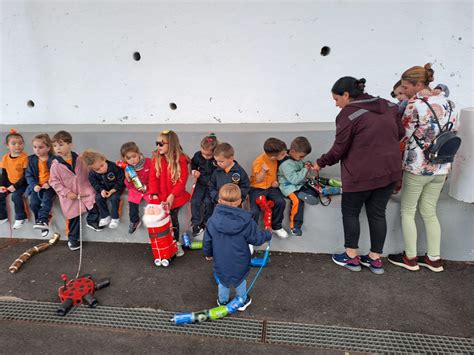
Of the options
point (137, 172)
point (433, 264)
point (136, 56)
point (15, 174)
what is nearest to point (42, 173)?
point (15, 174)

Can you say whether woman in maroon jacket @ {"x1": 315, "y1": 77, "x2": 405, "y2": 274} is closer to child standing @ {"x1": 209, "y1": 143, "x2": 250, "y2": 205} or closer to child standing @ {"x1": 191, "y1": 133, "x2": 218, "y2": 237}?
child standing @ {"x1": 209, "y1": 143, "x2": 250, "y2": 205}

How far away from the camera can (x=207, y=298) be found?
2852 mm

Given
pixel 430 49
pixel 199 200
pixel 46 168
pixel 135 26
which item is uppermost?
pixel 135 26

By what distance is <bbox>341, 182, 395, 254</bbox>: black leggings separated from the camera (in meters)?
2.88

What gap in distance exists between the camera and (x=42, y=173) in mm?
3676

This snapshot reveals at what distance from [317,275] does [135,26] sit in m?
3.67

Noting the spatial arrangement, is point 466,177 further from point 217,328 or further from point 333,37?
point 217,328

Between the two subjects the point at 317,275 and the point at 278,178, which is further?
the point at 278,178

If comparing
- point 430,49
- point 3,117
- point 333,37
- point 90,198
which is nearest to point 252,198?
point 90,198

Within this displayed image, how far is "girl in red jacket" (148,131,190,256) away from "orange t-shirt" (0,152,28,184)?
5.13ft

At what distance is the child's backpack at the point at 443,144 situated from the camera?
2.68 metres

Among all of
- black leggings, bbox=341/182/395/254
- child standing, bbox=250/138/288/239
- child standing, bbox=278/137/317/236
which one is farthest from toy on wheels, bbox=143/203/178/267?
black leggings, bbox=341/182/395/254

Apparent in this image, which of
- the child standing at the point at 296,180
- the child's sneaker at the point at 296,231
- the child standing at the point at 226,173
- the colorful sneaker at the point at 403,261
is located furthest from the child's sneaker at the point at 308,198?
the colorful sneaker at the point at 403,261

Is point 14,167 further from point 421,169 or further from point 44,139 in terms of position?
point 421,169
